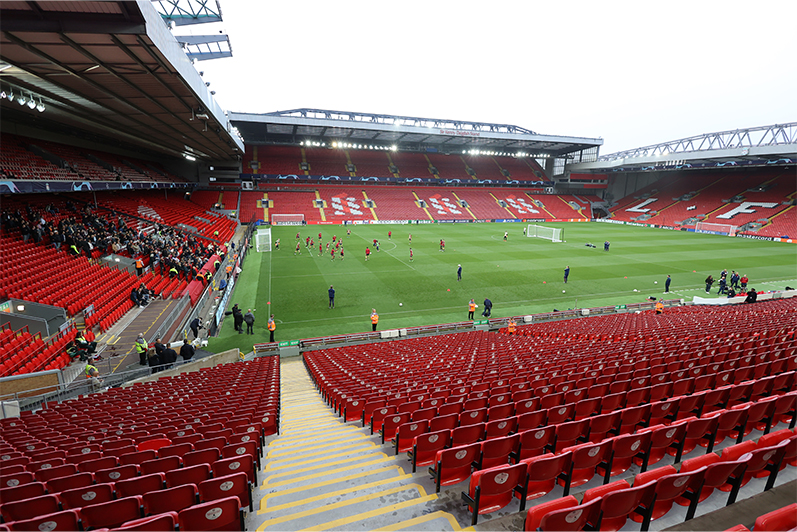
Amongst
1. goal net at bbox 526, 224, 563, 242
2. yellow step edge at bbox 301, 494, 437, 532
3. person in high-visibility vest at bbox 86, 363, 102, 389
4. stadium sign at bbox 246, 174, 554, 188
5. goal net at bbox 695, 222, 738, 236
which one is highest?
stadium sign at bbox 246, 174, 554, 188

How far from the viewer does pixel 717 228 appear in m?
51.6

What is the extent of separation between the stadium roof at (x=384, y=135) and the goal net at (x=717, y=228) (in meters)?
22.2

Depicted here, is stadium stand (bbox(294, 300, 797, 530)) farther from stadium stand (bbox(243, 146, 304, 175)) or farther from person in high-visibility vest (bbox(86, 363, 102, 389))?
stadium stand (bbox(243, 146, 304, 175))

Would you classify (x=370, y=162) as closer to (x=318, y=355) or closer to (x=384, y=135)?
(x=384, y=135)

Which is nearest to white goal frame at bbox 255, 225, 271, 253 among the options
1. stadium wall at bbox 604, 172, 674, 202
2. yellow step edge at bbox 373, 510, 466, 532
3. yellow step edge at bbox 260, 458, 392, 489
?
yellow step edge at bbox 260, 458, 392, 489

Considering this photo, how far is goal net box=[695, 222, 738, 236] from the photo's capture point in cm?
4974

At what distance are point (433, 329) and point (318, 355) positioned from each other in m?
5.88

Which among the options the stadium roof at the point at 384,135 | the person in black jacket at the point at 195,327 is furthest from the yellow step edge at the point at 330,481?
the stadium roof at the point at 384,135

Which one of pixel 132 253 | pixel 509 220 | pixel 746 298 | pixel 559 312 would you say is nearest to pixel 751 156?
pixel 509 220

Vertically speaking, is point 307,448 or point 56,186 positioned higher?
point 56,186

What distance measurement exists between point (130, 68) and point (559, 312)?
2137 centimetres

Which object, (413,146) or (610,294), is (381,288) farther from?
(413,146)

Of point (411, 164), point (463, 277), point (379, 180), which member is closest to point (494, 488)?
point (463, 277)

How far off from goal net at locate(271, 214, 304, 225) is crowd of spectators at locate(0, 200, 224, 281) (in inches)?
1019
